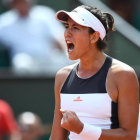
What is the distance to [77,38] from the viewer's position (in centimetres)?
343

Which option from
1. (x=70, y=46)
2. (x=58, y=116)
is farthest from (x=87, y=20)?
(x=58, y=116)

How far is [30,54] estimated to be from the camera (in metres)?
6.64

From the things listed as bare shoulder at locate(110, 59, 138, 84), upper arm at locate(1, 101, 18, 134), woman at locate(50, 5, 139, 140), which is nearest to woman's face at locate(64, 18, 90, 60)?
woman at locate(50, 5, 139, 140)

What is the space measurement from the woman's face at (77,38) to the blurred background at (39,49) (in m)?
2.66

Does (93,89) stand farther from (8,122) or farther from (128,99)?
(8,122)

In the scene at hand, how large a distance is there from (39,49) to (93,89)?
336 cm

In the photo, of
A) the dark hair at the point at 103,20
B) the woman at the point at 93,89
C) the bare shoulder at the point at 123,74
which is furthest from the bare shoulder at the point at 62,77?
the bare shoulder at the point at 123,74

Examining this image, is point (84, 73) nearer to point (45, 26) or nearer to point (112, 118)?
point (112, 118)

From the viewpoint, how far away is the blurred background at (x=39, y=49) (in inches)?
252

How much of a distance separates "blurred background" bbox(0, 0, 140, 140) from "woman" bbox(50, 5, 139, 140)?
259 centimetres

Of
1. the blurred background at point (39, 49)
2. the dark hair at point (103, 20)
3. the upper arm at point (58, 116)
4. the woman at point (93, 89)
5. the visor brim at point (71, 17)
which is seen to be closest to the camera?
the woman at point (93, 89)

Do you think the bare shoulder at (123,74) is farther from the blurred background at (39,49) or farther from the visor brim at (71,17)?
the blurred background at (39,49)

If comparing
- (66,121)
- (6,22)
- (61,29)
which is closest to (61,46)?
(61,29)

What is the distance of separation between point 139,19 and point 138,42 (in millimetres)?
370
